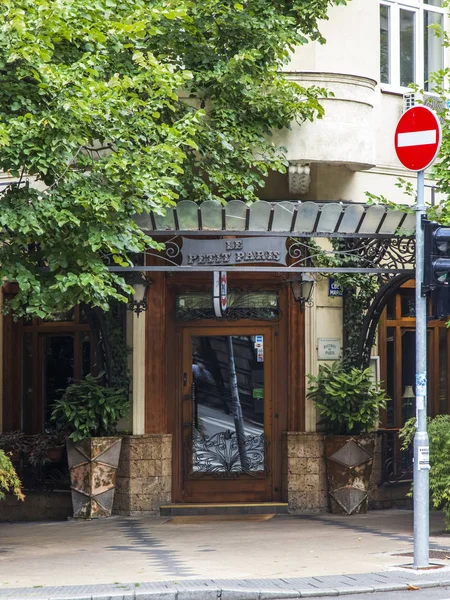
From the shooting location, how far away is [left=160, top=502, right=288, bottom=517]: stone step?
15.1 metres

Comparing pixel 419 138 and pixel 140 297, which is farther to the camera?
pixel 140 297

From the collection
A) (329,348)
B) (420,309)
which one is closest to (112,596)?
(420,309)

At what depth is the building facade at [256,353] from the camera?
1502 centimetres

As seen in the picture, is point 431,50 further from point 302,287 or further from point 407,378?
point 407,378

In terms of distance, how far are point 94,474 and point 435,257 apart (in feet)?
18.8

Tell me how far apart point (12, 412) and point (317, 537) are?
17.4 ft

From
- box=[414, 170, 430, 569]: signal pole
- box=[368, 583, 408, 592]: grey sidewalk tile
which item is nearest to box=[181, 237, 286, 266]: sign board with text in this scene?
box=[414, 170, 430, 569]: signal pole

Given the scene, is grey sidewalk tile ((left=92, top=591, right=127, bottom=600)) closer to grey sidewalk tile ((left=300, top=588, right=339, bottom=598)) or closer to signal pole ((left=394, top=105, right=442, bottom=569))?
grey sidewalk tile ((left=300, top=588, right=339, bottom=598))

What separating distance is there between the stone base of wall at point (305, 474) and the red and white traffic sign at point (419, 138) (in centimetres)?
501

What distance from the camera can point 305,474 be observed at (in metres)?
15.2

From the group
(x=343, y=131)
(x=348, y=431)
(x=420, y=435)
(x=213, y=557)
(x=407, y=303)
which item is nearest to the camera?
(x=420, y=435)

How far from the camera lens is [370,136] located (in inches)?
601

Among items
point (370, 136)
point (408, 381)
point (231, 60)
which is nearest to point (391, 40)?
point (370, 136)

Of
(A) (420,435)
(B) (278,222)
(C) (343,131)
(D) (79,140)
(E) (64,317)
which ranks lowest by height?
(A) (420,435)
